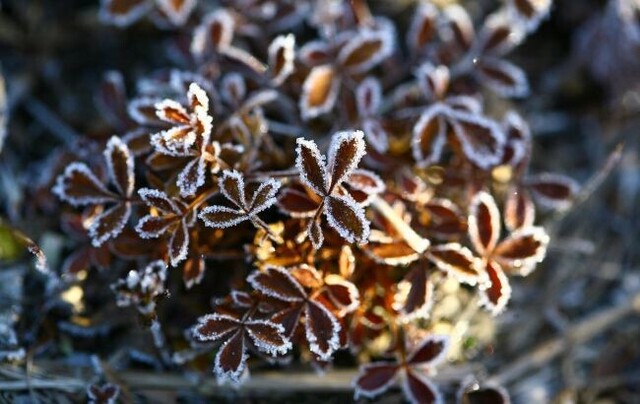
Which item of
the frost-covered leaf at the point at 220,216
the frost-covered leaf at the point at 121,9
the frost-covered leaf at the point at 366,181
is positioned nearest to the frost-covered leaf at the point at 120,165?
the frost-covered leaf at the point at 220,216

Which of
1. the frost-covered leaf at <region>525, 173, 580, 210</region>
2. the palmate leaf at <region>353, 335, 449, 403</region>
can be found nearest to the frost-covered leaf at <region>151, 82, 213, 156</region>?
the palmate leaf at <region>353, 335, 449, 403</region>

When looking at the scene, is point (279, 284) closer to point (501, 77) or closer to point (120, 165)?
point (120, 165)

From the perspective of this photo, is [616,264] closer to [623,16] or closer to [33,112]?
[623,16]

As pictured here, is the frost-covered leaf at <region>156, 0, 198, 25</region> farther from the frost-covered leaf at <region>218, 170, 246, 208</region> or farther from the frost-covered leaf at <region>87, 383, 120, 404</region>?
the frost-covered leaf at <region>87, 383, 120, 404</region>

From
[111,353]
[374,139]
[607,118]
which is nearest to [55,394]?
[111,353]

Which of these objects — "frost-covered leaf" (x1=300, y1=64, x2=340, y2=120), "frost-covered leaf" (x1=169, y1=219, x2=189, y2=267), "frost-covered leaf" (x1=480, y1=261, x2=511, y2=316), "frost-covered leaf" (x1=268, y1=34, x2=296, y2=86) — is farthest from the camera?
"frost-covered leaf" (x1=300, y1=64, x2=340, y2=120)

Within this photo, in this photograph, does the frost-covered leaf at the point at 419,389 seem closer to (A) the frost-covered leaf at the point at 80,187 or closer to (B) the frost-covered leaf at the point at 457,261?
(B) the frost-covered leaf at the point at 457,261
